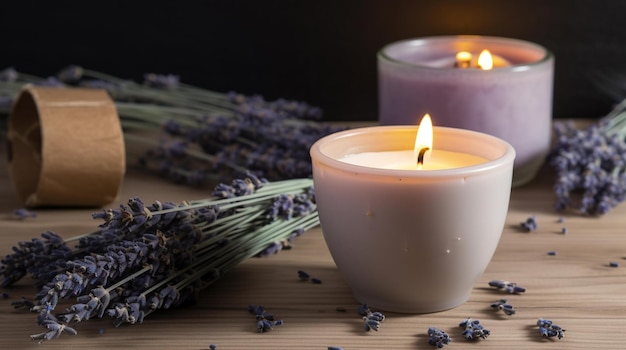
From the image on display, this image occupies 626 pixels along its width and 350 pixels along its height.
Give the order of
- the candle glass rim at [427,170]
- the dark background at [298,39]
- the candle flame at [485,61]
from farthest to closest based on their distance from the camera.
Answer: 1. the dark background at [298,39]
2. the candle flame at [485,61]
3. the candle glass rim at [427,170]

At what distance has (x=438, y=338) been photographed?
67 centimetres

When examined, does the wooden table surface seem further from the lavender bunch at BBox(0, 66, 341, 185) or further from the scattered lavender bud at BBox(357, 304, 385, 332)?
the lavender bunch at BBox(0, 66, 341, 185)

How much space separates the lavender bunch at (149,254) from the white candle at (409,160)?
0.34 feet

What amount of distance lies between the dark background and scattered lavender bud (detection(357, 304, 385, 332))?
2.14 feet

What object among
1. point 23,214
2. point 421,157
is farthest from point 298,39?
point 421,157

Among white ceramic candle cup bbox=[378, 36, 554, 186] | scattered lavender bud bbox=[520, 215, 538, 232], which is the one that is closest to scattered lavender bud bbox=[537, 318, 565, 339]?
scattered lavender bud bbox=[520, 215, 538, 232]

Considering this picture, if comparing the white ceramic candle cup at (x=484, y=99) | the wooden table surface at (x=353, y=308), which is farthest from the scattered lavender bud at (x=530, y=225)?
the white ceramic candle cup at (x=484, y=99)

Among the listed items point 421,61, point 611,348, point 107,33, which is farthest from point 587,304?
point 107,33

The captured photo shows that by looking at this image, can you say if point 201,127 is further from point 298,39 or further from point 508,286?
point 508,286

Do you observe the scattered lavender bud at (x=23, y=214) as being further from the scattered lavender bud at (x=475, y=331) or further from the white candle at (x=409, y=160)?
the scattered lavender bud at (x=475, y=331)

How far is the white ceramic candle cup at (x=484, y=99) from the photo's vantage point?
1002mm

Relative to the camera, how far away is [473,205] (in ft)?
2.21

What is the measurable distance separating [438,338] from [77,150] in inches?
19.0

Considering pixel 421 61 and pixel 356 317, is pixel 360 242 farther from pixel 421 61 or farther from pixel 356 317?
pixel 421 61
